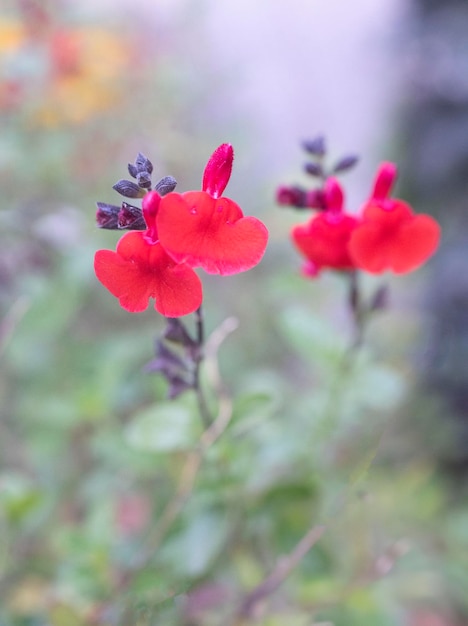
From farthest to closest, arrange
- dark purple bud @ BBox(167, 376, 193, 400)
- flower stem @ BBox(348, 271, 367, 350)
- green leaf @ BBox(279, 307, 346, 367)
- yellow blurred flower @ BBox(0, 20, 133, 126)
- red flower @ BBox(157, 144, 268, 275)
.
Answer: yellow blurred flower @ BBox(0, 20, 133, 126)
green leaf @ BBox(279, 307, 346, 367)
flower stem @ BBox(348, 271, 367, 350)
dark purple bud @ BBox(167, 376, 193, 400)
red flower @ BBox(157, 144, 268, 275)

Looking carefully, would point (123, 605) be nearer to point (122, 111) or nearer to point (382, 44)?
point (122, 111)

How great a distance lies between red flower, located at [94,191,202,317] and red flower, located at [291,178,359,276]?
0.19 meters

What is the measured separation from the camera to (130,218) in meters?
0.48

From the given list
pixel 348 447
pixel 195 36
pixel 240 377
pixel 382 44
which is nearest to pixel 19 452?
pixel 240 377

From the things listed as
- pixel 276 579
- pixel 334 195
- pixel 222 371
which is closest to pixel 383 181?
pixel 334 195

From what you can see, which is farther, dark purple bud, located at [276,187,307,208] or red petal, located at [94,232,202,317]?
dark purple bud, located at [276,187,307,208]

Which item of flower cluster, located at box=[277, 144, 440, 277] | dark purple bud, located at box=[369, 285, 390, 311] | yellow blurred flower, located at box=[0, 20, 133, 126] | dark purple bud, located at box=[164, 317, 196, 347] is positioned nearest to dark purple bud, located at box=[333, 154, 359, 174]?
flower cluster, located at box=[277, 144, 440, 277]

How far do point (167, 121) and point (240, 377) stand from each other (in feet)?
2.30

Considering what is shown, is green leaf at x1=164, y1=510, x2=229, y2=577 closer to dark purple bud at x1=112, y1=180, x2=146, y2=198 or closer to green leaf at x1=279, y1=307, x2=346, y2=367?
green leaf at x1=279, y1=307, x2=346, y2=367

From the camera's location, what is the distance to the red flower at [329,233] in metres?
0.61

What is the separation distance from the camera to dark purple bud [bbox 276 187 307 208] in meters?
Result: 0.65

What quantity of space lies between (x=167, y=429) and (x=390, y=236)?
0.32 meters

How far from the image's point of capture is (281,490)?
2.59 ft

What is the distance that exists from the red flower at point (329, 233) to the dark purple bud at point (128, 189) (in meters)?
0.19
